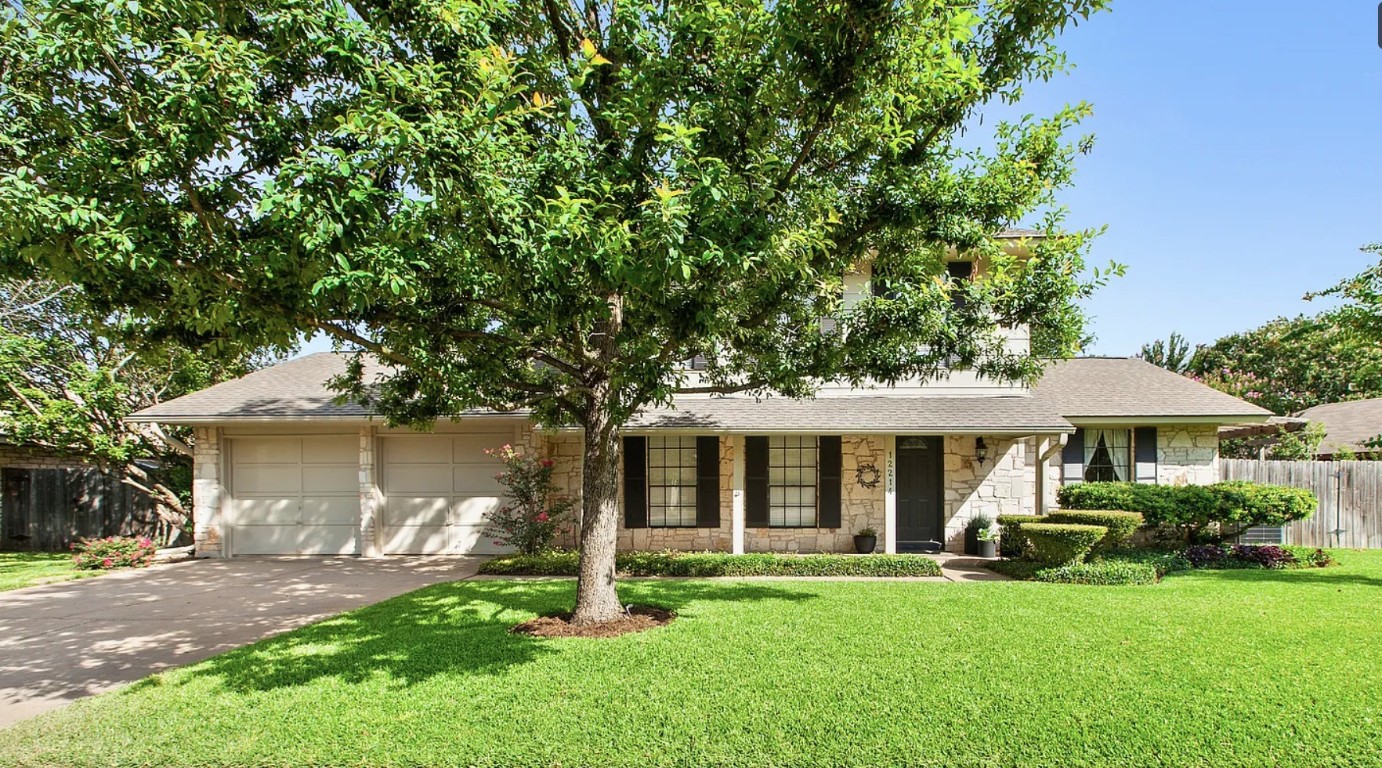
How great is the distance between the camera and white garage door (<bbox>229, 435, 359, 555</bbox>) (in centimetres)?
1302

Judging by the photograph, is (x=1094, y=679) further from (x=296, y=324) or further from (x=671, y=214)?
(x=296, y=324)

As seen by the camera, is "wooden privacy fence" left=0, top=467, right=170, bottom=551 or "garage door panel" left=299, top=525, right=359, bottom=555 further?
"wooden privacy fence" left=0, top=467, right=170, bottom=551

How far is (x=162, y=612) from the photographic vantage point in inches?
332

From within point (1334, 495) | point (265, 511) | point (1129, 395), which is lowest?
point (265, 511)

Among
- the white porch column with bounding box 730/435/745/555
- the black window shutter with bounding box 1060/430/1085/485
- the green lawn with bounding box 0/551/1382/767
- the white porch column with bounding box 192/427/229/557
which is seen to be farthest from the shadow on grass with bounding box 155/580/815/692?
the black window shutter with bounding box 1060/430/1085/485

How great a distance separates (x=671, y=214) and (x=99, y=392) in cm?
1382

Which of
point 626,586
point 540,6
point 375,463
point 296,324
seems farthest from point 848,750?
point 375,463

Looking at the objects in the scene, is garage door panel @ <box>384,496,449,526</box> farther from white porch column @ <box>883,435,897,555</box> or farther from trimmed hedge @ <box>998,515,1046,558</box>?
trimmed hedge @ <box>998,515,1046,558</box>

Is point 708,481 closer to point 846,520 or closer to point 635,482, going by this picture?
point 635,482

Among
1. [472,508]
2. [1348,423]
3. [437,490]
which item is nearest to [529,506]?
[472,508]

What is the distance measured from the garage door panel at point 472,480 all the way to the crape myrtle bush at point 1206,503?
10242mm

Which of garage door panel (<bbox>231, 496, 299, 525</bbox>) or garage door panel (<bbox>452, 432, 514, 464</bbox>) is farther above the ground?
garage door panel (<bbox>452, 432, 514, 464</bbox>)

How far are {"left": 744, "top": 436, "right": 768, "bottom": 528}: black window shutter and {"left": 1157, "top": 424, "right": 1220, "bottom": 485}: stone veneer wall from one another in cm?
711

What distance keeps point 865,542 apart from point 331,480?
9.65m
